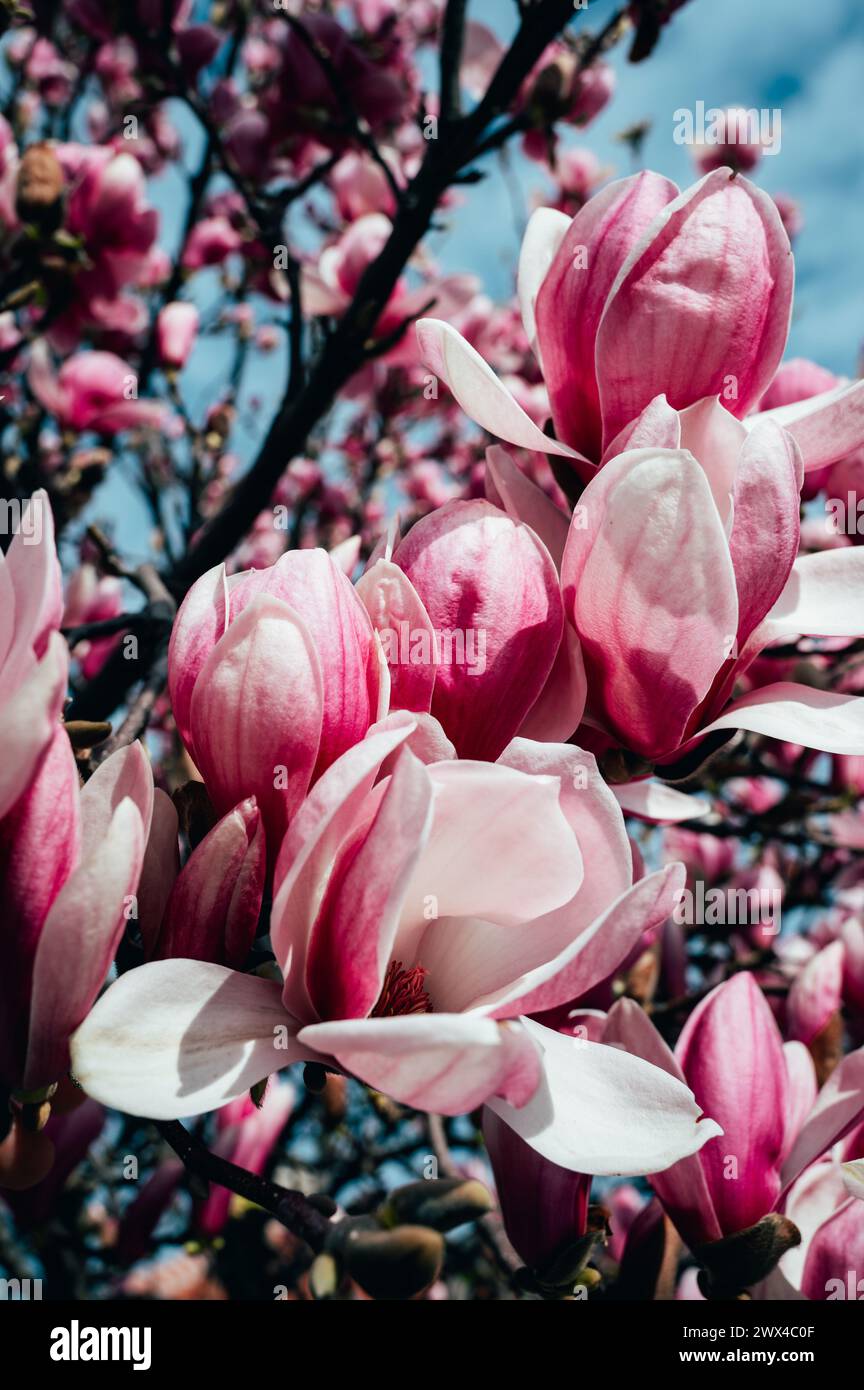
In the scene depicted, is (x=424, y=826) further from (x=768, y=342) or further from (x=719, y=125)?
(x=719, y=125)

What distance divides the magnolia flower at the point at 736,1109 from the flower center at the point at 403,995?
21cm

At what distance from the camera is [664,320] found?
544 mm

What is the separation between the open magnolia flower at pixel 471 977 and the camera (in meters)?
0.39

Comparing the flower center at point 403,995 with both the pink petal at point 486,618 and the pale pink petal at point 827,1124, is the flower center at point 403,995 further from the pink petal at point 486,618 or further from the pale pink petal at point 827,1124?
the pale pink petal at point 827,1124

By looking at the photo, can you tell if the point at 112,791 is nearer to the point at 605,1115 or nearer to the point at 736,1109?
the point at 605,1115

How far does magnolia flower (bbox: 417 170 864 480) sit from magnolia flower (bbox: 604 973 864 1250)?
347mm

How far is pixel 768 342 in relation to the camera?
1.86ft

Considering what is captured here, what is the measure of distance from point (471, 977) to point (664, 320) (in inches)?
13.3

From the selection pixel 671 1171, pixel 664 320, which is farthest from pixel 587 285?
pixel 671 1171

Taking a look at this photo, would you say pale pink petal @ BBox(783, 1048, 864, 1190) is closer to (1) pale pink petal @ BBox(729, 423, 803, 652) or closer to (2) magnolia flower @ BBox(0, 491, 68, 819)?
(1) pale pink petal @ BBox(729, 423, 803, 652)

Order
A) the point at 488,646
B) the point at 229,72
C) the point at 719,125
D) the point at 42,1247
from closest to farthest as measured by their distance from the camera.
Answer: the point at 488,646
the point at 42,1247
the point at 229,72
the point at 719,125

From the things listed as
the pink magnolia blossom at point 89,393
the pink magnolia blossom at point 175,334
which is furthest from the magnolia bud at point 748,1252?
the pink magnolia blossom at point 175,334
